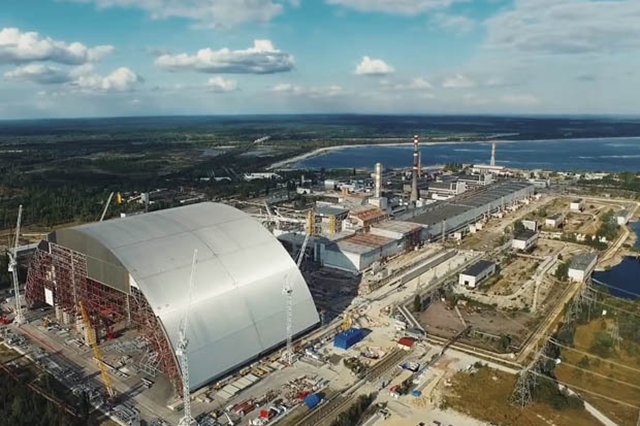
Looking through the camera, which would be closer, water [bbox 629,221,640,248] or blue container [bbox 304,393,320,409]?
blue container [bbox 304,393,320,409]

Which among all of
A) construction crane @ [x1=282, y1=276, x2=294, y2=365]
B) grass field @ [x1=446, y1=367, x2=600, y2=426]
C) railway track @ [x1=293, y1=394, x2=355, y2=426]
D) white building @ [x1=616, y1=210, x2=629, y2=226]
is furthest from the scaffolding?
white building @ [x1=616, y1=210, x2=629, y2=226]

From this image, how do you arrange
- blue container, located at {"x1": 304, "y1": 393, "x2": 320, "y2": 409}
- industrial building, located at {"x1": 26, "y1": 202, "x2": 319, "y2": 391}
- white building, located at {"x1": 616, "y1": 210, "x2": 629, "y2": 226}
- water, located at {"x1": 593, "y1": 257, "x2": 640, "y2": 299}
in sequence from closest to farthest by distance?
blue container, located at {"x1": 304, "y1": 393, "x2": 320, "y2": 409}
industrial building, located at {"x1": 26, "y1": 202, "x2": 319, "y2": 391}
water, located at {"x1": 593, "y1": 257, "x2": 640, "y2": 299}
white building, located at {"x1": 616, "y1": 210, "x2": 629, "y2": 226}

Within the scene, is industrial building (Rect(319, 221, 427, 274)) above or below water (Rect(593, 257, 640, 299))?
above

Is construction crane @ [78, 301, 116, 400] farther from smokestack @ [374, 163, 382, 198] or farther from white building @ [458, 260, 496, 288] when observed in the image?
smokestack @ [374, 163, 382, 198]

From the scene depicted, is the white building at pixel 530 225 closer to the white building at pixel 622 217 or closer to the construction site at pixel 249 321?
the white building at pixel 622 217

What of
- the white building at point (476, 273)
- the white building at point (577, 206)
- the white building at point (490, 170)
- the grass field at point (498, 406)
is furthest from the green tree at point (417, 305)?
the white building at point (490, 170)

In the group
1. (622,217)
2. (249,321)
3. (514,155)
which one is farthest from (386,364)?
(514,155)
